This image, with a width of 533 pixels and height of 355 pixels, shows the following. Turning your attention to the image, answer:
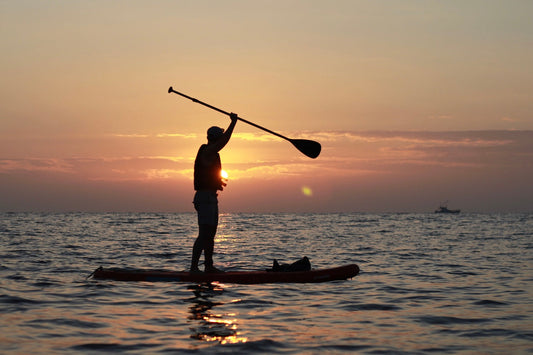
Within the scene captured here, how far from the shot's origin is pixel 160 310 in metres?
7.96

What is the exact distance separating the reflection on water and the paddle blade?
3.91m

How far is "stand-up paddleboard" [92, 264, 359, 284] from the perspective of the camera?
10289mm

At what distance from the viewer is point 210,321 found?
7227 millimetres

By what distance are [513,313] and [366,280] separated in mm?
3773

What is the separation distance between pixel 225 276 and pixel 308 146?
3574 millimetres

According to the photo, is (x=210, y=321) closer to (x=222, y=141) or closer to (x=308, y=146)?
(x=222, y=141)

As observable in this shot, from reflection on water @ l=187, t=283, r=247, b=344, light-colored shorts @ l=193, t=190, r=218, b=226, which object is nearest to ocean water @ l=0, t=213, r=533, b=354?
reflection on water @ l=187, t=283, r=247, b=344

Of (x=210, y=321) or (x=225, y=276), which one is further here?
(x=225, y=276)

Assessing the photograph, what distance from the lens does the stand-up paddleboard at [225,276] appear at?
10289 mm

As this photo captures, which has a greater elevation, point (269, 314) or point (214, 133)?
point (214, 133)

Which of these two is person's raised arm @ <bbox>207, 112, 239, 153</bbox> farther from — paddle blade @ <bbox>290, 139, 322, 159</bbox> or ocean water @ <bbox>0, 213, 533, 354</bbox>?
paddle blade @ <bbox>290, 139, 322, 159</bbox>

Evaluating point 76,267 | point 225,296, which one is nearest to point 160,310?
point 225,296

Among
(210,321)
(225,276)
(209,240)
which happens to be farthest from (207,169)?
(210,321)

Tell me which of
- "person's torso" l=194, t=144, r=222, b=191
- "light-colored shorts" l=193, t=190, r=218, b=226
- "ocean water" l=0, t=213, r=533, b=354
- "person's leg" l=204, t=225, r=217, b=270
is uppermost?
"person's torso" l=194, t=144, r=222, b=191
